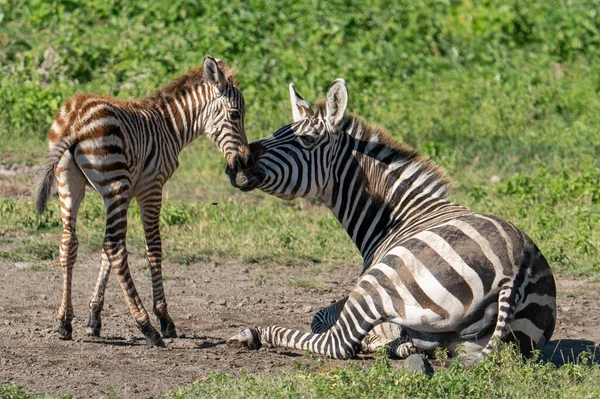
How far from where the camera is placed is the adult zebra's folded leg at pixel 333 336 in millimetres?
6711

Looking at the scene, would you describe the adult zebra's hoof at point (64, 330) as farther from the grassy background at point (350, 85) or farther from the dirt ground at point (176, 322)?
the grassy background at point (350, 85)

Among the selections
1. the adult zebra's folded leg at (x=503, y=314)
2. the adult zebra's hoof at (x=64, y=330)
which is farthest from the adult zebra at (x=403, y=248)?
the adult zebra's hoof at (x=64, y=330)

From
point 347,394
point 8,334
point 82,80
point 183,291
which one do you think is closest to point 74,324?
point 8,334

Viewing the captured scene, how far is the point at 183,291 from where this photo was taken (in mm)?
9070

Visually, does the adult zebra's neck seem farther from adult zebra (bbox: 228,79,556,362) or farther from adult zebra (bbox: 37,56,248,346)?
adult zebra (bbox: 37,56,248,346)

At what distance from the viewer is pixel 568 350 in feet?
24.6

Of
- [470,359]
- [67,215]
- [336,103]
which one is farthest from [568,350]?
[67,215]

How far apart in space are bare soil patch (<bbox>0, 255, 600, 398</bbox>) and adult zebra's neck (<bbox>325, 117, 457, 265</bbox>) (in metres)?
1.05

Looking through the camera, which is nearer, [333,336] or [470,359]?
[470,359]

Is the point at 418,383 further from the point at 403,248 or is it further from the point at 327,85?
the point at 327,85

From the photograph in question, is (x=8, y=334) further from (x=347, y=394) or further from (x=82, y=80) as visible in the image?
(x=82, y=80)

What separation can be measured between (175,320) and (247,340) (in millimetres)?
1093

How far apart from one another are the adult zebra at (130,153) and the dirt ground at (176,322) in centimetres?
30

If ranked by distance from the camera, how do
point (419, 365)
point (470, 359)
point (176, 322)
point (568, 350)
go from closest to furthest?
1. point (419, 365)
2. point (470, 359)
3. point (568, 350)
4. point (176, 322)
